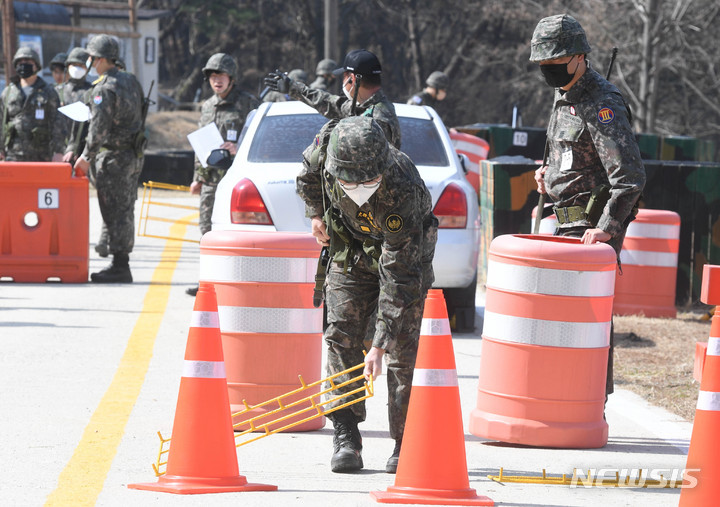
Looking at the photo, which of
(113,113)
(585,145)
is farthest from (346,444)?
(113,113)

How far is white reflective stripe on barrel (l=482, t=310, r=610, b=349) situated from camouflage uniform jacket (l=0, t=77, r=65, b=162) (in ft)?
30.4

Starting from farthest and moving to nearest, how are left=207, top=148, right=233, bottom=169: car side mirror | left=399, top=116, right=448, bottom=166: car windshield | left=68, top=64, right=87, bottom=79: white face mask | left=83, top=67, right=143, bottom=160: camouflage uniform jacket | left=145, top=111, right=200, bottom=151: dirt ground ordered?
left=145, top=111, right=200, bottom=151: dirt ground
left=68, top=64, right=87, bottom=79: white face mask
left=83, top=67, right=143, bottom=160: camouflage uniform jacket
left=207, top=148, right=233, bottom=169: car side mirror
left=399, top=116, right=448, bottom=166: car windshield

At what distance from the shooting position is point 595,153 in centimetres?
641

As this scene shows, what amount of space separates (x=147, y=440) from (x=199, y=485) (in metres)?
1.05

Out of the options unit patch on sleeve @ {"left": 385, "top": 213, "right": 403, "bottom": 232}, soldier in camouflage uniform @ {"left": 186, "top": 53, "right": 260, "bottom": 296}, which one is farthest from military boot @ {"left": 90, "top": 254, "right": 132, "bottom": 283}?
unit patch on sleeve @ {"left": 385, "top": 213, "right": 403, "bottom": 232}

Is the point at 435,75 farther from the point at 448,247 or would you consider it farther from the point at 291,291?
the point at 291,291

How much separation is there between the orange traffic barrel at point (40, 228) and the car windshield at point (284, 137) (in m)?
2.85

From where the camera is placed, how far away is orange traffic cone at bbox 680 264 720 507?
4.71 metres

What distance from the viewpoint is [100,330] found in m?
9.20

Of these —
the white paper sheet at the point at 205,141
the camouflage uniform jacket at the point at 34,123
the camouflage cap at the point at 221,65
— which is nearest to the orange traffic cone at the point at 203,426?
the white paper sheet at the point at 205,141

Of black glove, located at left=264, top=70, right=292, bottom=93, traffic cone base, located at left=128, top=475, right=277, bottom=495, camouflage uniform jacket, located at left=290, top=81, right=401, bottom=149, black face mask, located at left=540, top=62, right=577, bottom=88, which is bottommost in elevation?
traffic cone base, located at left=128, top=475, right=277, bottom=495

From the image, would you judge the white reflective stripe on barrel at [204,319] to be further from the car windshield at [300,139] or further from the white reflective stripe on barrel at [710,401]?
the car windshield at [300,139]

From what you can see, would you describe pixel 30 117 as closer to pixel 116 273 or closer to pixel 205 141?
pixel 116 273

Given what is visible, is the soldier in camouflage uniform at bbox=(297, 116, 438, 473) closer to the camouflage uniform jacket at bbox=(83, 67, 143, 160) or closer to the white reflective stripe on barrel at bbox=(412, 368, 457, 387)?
the white reflective stripe on barrel at bbox=(412, 368, 457, 387)
